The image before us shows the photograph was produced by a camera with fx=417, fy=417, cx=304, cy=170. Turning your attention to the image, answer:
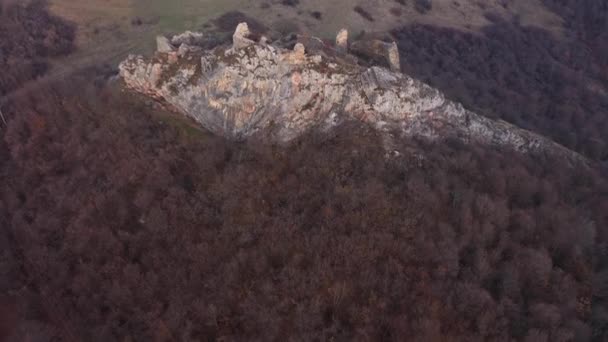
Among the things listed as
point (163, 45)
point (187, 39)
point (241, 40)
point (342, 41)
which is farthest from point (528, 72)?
point (163, 45)

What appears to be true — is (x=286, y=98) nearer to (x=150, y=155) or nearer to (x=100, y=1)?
(x=150, y=155)

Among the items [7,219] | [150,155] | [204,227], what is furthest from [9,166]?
[204,227]

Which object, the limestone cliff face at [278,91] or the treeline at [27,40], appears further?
the treeline at [27,40]

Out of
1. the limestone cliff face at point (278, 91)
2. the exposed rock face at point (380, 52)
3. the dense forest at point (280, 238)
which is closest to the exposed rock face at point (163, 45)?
the limestone cliff face at point (278, 91)

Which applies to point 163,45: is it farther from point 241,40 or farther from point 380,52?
point 380,52

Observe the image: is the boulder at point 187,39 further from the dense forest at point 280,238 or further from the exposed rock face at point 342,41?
the exposed rock face at point 342,41

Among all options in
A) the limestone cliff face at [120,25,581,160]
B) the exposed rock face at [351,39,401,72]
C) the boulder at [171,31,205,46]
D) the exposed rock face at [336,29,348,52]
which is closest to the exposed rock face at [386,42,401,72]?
the exposed rock face at [351,39,401,72]
